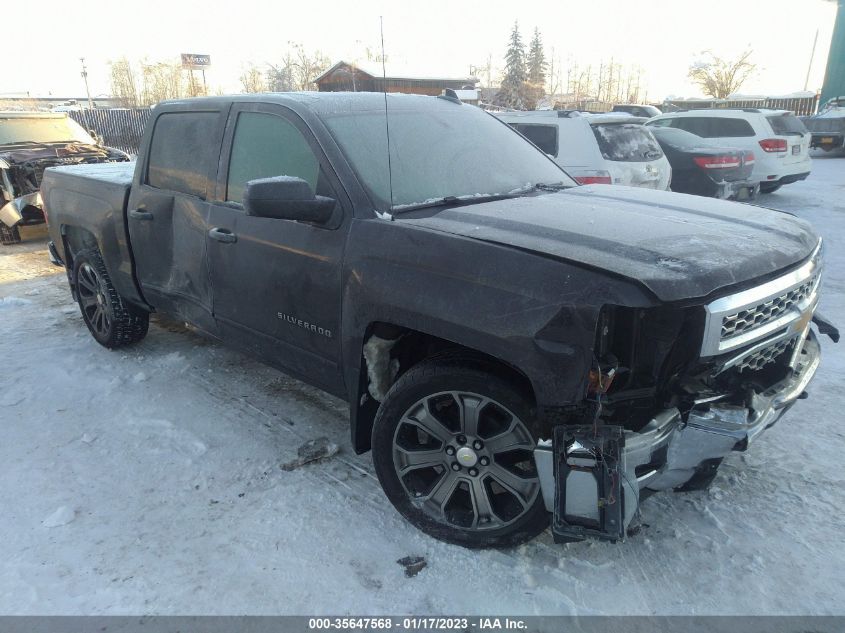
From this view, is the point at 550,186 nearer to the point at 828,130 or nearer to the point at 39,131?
the point at 39,131

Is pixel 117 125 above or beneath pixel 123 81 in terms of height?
beneath

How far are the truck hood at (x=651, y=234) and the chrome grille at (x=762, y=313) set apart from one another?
0.12 meters

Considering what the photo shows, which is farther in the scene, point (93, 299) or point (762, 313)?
A: point (93, 299)

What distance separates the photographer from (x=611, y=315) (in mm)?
2299

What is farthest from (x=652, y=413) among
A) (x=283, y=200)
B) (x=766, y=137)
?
(x=766, y=137)

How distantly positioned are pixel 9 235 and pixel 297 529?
889 centimetres

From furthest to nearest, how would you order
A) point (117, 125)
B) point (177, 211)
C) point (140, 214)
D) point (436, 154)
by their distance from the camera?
point (117, 125) → point (140, 214) → point (177, 211) → point (436, 154)

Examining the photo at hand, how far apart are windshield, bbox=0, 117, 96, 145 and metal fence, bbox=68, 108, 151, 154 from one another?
15.1m

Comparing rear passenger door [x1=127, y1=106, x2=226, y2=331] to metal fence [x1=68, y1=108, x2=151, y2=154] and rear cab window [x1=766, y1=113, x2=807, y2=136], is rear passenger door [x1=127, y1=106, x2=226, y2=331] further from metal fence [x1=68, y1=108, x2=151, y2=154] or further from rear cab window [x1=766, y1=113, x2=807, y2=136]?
metal fence [x1=68, y1=108, x2=151, y2=154]

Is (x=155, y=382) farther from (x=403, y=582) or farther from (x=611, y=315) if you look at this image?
(x=611, y=315)

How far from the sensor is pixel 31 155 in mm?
9422

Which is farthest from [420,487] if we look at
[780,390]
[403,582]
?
[780,390]

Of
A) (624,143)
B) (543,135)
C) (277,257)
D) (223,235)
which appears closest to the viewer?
(277,257)

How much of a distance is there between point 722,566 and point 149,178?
159 inches
